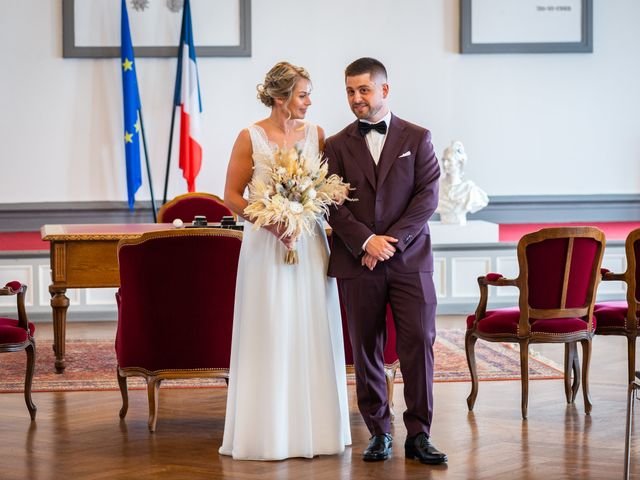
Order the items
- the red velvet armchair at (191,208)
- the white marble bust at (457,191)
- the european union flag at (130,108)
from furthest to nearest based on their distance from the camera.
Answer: the white marble bust at (457,191) → the european union flag at (130,108) → the red velvet armchair at (191,208)

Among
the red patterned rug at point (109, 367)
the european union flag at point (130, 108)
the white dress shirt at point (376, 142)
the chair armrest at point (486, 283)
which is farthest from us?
the european union flag at point (130, 108)

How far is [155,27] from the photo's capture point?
854 centimetres

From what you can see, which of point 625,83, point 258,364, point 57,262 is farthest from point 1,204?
point 625,83

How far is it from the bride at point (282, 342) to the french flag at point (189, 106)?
4095mm

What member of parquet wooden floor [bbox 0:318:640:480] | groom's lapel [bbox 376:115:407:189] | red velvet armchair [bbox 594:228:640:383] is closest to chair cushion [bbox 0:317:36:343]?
parquet wooden floor [bbox 0:318:640:480]

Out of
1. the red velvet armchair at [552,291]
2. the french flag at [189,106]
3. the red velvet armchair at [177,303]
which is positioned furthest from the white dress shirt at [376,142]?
the french flag at [189,106]

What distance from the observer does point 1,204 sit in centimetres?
848

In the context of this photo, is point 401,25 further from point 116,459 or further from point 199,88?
point 116,459

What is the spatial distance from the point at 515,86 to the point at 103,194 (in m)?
3.81

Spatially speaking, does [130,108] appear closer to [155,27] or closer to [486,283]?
[155,27]

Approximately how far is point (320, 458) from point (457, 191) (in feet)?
15.1

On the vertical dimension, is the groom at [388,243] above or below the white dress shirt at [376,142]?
below

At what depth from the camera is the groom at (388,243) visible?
4.09 m

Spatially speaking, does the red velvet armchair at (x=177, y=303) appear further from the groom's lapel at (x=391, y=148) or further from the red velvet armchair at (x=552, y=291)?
the red velvet armchair at (x=552, y=291)
